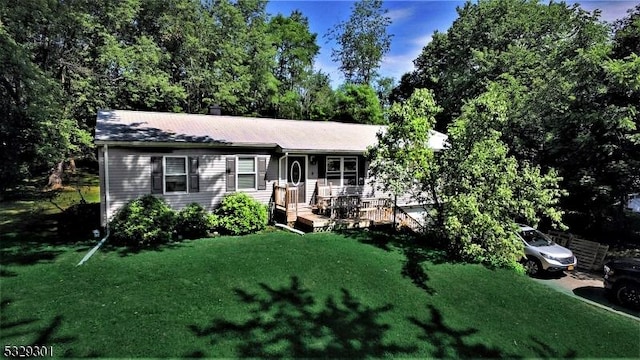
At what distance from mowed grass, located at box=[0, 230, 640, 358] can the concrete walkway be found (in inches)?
34.5

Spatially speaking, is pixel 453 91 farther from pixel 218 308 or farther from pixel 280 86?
pixel 218 308

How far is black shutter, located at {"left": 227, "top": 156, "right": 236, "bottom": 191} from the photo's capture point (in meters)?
12.9

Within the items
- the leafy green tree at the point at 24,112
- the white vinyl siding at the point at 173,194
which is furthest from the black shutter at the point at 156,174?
the leafy green tree at the point at 24,112

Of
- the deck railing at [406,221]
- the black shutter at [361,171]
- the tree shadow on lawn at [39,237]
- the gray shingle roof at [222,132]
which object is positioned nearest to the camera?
the tree shadow on lawn at [39,237]

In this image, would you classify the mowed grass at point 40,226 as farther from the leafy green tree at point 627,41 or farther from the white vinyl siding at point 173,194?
the leafy green tree at point 627,41

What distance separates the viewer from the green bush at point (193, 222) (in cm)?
1146

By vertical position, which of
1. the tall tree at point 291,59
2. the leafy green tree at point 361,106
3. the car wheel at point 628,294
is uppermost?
the tall tree at point 291,59

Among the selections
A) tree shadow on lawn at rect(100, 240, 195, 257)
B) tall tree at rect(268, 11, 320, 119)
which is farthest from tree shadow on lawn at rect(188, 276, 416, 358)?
tall tree at rect(268, 11, 320, 119)

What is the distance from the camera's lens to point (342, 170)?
1543 cm

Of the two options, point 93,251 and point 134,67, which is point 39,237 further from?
point 134,67

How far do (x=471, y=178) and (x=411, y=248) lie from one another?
289cm

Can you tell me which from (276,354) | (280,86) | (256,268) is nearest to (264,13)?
(280,86)

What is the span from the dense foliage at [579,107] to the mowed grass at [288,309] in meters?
5.88

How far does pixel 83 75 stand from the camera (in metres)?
19.3
